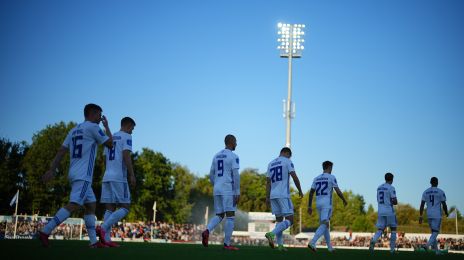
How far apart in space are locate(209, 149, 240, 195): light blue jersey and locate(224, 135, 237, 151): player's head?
0.54 feet

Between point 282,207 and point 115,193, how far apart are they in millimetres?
4684

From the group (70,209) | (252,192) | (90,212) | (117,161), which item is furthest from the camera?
(252,192)

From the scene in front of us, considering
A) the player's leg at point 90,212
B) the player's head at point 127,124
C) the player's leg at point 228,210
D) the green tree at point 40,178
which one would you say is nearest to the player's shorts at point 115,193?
the player's leg at point 90,212

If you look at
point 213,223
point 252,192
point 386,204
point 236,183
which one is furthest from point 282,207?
point 252,192

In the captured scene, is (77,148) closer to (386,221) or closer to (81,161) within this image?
(81,161)

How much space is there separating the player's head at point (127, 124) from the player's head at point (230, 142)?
246 centimetres

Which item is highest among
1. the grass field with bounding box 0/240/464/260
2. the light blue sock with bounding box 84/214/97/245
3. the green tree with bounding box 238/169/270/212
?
the green tree with bounding box 238/169/270/212

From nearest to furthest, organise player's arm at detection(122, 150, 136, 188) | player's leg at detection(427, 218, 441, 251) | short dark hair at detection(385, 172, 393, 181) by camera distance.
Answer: player's arm at detection(122, 150, 136, 188) → player's leg at detection(427, 218, 441, 251) → short dark hair at detection(385, 172, 393, 181)

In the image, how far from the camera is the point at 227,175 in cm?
1265

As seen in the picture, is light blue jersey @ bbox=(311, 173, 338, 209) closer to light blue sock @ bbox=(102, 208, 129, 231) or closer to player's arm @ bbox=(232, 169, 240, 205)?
player's arm @ bbox=(232, 169, 240, 205)

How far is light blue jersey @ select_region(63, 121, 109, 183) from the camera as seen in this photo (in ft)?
29.9

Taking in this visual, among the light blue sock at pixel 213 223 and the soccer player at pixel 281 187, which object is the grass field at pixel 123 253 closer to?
the light blue sock at pixel 213 223

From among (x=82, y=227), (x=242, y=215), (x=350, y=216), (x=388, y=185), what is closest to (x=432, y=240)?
(x=388, y=185)

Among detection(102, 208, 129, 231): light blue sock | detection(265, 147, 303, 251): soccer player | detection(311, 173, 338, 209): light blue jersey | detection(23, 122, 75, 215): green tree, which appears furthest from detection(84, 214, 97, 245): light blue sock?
detection(23, 122, 75, 215): green tree
